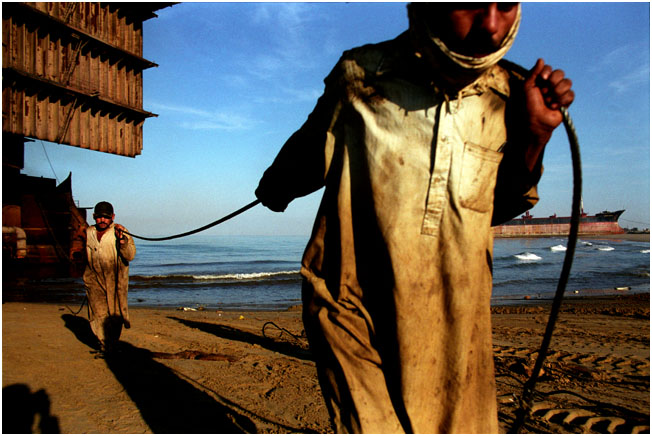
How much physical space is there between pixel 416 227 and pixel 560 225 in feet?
A: 290

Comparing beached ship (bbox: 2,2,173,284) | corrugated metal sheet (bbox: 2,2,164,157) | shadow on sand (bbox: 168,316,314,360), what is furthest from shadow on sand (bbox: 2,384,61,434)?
corrugated metal sheet (bbox: 2,2,164,157)

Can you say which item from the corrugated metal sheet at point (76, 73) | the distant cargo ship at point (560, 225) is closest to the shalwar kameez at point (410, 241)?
the corrugated metal sheet at point (76, 73)

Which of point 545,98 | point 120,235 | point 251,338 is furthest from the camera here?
→ point 251,338

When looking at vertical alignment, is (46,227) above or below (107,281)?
above

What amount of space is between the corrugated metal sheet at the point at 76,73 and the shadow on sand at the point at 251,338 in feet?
26.5

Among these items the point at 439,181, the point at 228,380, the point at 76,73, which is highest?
the point at 76,73

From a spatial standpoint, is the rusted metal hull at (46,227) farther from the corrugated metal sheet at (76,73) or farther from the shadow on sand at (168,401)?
the shadow on sand at (168,401)

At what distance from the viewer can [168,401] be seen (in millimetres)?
4684

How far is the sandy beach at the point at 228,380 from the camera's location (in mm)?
4125

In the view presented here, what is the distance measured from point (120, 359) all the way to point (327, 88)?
6.18 m

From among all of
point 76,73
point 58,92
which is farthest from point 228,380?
point 76,73

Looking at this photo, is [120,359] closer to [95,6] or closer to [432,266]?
[432,266]

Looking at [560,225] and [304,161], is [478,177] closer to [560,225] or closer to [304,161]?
[304,161]

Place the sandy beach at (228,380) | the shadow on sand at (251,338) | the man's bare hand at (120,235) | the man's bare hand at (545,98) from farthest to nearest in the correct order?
the shadow on sand at (251,338), the man's bare hand at (120,235), the sandy beach at (228,380), the man's bare hand at (545,98)
